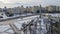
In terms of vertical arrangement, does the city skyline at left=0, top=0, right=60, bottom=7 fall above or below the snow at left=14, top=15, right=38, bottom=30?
above

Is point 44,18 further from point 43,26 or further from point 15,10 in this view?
point 15,10

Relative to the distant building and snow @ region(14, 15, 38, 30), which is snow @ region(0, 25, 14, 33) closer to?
snow @ region(14, 15, 38, 30)

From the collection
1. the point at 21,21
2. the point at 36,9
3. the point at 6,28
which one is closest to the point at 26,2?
the point at 36,9

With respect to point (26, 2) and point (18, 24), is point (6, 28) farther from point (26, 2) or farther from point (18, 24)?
point (26, 2)

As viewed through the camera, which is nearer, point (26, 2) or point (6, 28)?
point (6, 28)

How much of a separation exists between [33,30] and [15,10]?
18.6 inches

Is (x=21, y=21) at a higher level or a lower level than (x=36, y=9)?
lower

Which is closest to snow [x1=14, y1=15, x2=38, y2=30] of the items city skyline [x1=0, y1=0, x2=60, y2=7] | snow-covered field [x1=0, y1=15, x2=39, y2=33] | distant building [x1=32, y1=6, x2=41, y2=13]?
snow-covered field [x1=0, y1=15, x2=39, y2=33]

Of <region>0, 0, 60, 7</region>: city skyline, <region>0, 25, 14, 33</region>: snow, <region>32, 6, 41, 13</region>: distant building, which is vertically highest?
<region>0, 0, 60, 7</region>: city skyline

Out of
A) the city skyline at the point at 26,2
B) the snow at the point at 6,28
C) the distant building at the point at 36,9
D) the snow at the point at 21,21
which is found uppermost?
the city skyline at the point at 26,2

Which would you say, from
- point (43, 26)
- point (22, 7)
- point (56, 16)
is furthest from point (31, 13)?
point (56, 16)

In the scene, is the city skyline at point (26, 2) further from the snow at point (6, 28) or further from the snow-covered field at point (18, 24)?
the snow at point (6, 28)

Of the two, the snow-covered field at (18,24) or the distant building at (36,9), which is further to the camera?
the distant building at (36,9)

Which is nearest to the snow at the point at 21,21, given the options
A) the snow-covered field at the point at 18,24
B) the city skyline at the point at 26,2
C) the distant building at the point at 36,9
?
the snow-covered field at the point at 18,24
